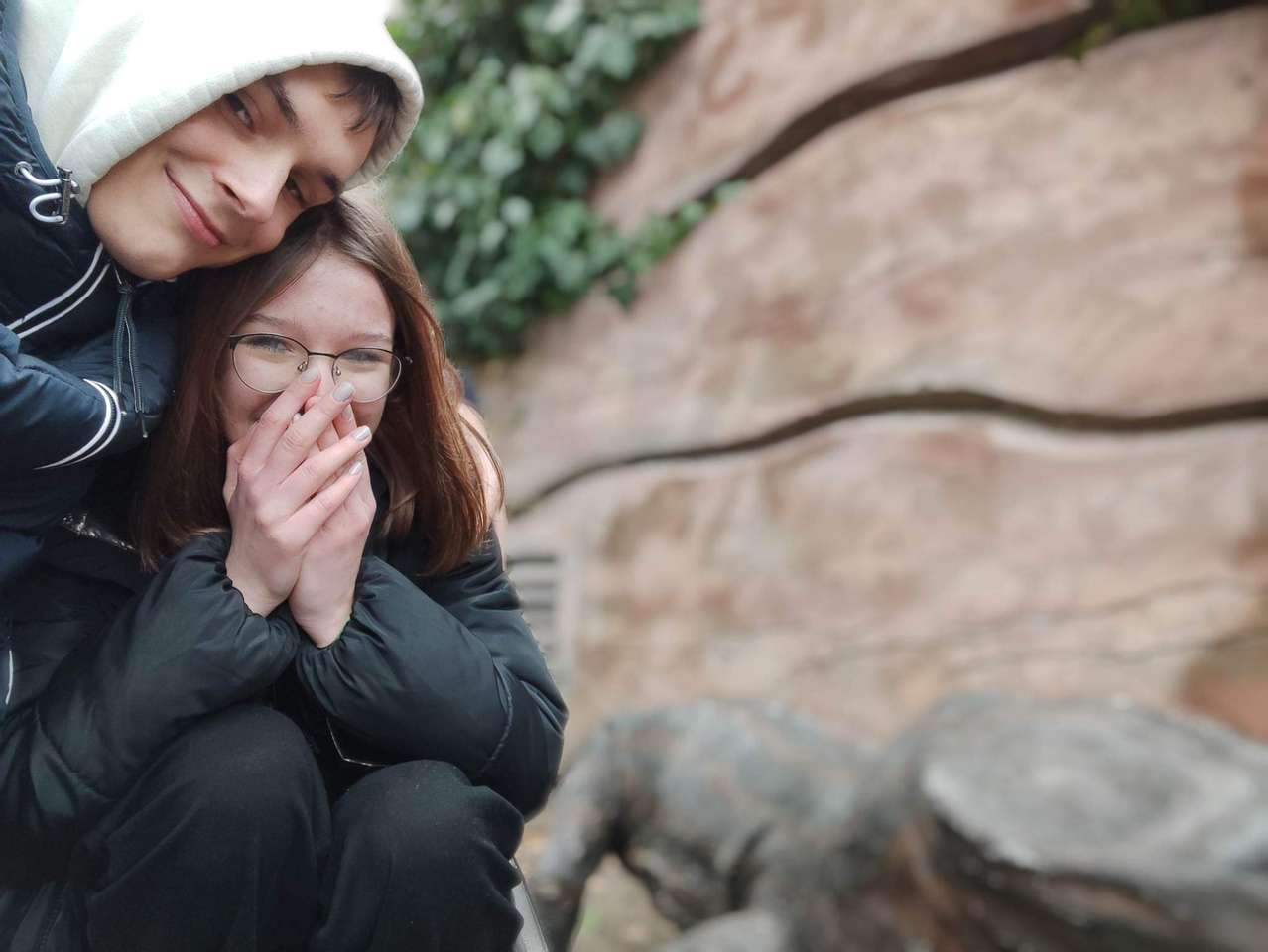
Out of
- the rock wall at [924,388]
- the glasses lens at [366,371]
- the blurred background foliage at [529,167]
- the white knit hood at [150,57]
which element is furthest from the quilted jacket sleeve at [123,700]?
the blurred background foliage at [529,167]

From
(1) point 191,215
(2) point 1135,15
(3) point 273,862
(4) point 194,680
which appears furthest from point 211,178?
(2) point 1135,15

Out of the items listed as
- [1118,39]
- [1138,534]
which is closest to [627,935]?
[1138,534]

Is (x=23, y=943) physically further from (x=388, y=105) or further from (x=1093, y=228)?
(x=1093, y=228)

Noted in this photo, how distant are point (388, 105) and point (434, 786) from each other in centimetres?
61

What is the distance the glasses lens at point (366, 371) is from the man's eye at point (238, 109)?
0.22 metres

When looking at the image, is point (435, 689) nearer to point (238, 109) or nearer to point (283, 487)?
point (283, 487)

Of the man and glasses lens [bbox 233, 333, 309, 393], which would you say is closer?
the man

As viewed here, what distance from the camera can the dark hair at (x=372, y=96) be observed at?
1.07 meters

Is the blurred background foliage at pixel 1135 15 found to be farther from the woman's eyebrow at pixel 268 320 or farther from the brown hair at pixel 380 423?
the woman's eyebrow at pixel 268 320

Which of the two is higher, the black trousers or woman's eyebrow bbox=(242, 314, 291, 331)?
woman's eyebrow bbox=(242, 314, 291, 331)

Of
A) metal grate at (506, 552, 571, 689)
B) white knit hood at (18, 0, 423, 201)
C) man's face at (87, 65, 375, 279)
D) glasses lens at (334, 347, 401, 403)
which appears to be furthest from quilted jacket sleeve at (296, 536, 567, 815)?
metal grate at (506, 552, 571, 689)

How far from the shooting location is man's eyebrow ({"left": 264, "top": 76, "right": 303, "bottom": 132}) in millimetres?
1017

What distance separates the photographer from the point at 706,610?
355cm

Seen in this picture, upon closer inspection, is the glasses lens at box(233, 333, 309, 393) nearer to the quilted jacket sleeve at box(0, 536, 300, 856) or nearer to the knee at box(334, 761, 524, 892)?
the quilted jacket sleeve at box(0, 536, 300, 856)
